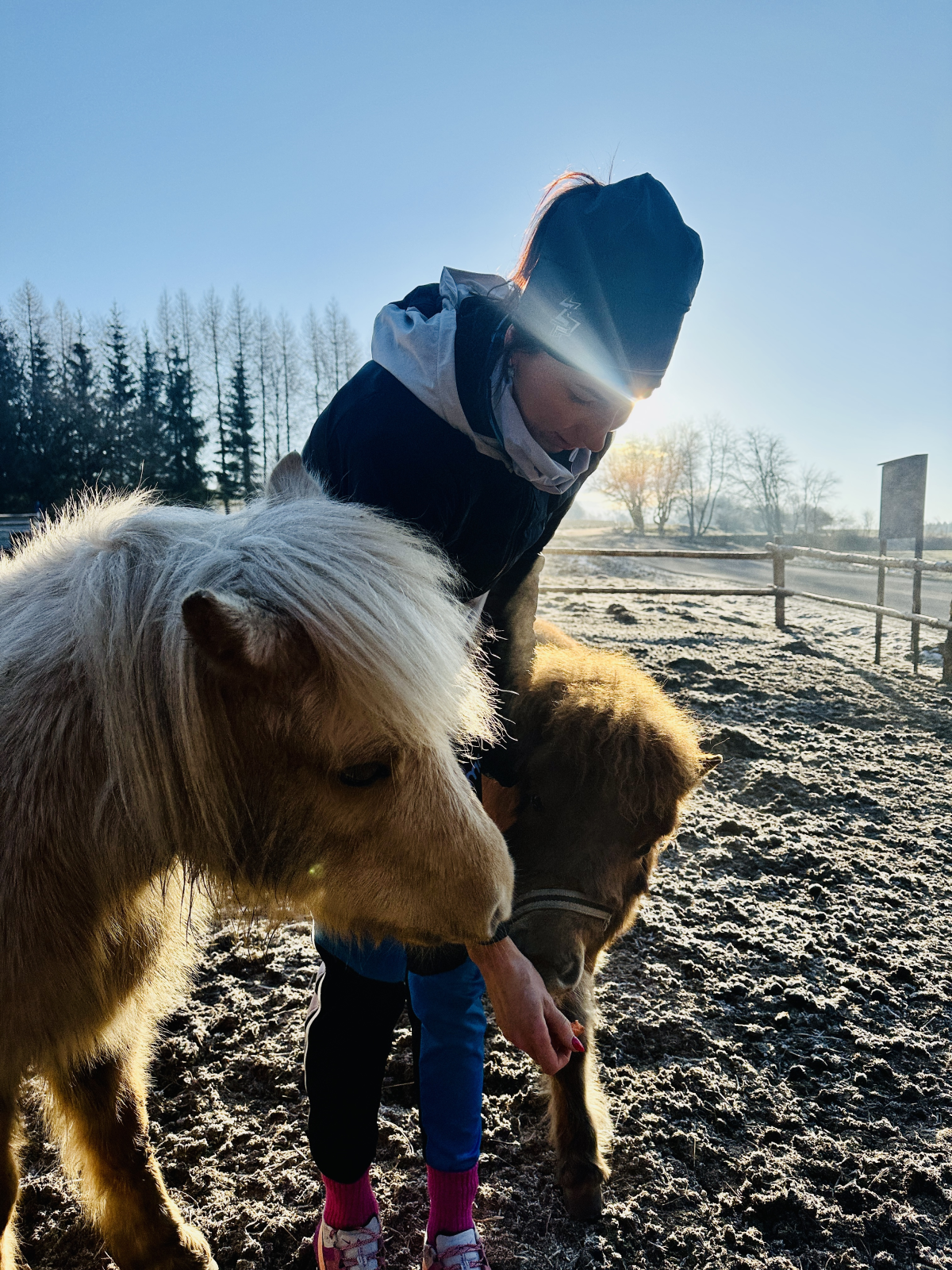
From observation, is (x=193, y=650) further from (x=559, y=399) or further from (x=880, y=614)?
(x=880, y=614)

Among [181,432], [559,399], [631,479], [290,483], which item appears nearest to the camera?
[290,483]

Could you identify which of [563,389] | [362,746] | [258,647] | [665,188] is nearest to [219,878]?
[362,746]

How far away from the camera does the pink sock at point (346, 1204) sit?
5.30 feet

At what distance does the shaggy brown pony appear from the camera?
1.91 meters

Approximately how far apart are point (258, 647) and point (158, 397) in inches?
1674

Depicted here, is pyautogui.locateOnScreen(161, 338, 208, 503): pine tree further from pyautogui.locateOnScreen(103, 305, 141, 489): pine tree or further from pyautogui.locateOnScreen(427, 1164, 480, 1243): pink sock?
pyautogui.locateOnScreen(427, 1164, 480, 1243): pink sock

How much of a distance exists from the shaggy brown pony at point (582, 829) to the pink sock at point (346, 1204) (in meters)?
0.60

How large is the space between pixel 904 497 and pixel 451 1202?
9.73 meters

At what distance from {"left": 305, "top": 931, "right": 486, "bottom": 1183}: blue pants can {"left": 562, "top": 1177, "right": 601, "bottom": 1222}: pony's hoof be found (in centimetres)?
43

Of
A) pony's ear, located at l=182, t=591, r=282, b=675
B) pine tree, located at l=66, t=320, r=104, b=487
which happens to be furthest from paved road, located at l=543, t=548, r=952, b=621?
pine tree, located at l=66, t=320, r=104, b=487

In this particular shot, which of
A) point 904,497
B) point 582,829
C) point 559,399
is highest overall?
point 904,497

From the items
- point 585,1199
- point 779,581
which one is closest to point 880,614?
point 779,581

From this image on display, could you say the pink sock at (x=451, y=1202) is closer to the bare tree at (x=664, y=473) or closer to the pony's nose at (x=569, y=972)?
the pony's nose at (x=569, y=972)

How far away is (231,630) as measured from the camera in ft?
3.10
